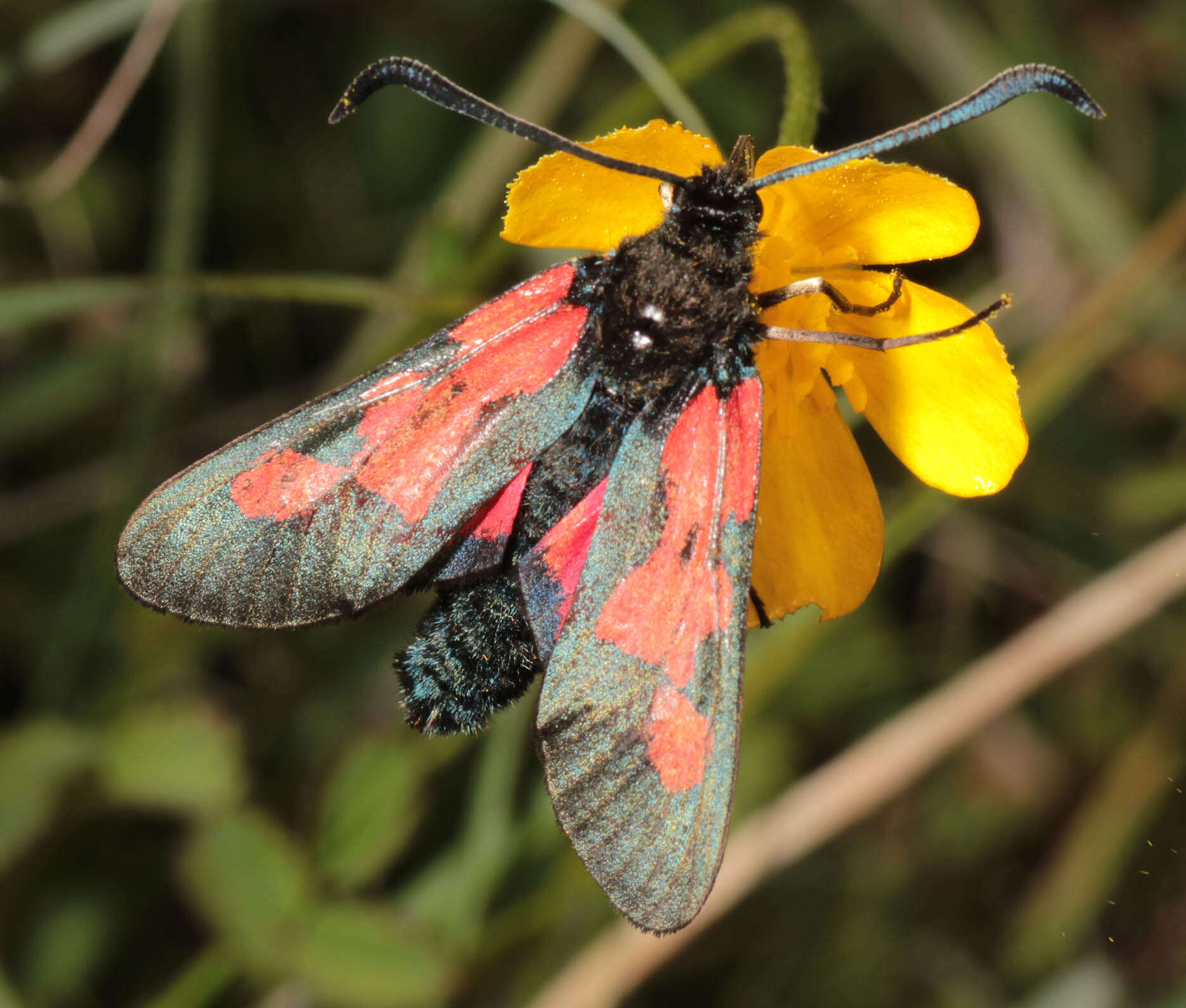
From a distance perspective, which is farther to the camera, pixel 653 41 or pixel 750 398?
pixel 653 41

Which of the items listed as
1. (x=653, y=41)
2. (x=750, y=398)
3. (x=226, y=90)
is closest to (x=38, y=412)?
(x=226, y=90)

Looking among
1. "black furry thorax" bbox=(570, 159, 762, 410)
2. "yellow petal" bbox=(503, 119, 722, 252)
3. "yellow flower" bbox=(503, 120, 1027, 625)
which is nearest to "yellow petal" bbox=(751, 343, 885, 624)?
"yellow flower" bbox=(503, 120, 1027, 625)

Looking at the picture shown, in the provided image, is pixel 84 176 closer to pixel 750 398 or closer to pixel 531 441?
pixel 531 441

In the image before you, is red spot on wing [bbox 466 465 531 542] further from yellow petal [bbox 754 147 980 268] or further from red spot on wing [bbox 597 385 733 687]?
yellow petal [bbox 754 147 980 268]

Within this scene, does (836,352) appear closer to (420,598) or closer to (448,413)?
(448,413)

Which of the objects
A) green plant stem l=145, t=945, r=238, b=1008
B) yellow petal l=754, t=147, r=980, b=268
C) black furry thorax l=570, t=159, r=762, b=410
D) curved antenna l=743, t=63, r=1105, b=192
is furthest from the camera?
→ green plant stem l=145, t=945, r=238, b=1008

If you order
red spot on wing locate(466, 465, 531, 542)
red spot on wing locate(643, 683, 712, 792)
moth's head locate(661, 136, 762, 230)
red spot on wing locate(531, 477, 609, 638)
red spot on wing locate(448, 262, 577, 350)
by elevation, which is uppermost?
moth's head locate(661, 136, 762, 230)

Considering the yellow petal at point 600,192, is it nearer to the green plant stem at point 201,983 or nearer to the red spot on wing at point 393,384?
the red spot on wing at point 393,384
